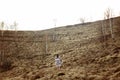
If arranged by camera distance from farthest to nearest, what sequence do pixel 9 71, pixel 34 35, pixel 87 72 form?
pixel 34 35, pixel 9 71, pixel 87 72

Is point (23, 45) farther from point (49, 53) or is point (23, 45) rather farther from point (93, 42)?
point (93, 42)

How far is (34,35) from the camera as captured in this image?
151ft

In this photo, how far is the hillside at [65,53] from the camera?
21.7m

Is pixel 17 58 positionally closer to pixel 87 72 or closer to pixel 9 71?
pixel 9 71

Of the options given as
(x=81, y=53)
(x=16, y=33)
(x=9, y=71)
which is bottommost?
(x=9, y=71)

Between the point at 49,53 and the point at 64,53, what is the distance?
140 inches

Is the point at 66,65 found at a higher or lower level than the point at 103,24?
lower

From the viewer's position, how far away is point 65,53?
33188mm

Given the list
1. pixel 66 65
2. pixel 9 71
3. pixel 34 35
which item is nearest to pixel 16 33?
pixel 34 35

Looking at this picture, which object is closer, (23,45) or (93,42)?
(93,42)

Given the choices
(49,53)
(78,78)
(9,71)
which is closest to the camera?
(78,78)

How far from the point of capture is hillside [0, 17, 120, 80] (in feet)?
71.1

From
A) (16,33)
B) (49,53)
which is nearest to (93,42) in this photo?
(49,53)

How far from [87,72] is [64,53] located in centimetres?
1232
